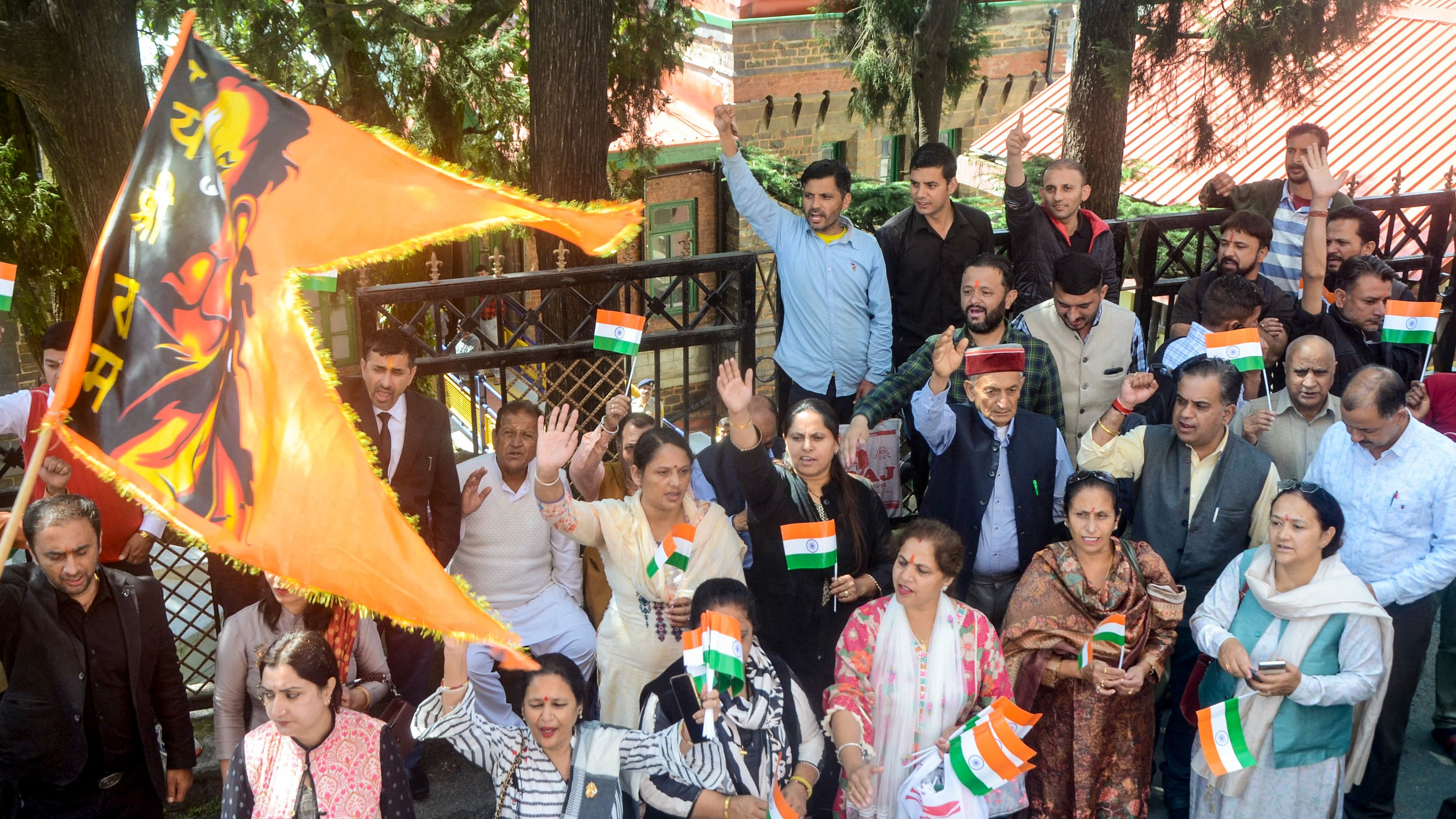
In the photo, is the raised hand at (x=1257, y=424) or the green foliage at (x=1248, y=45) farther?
the green foliage at (x=1248, y=45)

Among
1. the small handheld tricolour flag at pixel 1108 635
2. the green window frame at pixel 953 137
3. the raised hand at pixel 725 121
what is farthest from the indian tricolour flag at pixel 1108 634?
the green window frame at pixel 953 137

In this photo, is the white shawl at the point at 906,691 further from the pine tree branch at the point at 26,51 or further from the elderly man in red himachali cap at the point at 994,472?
the pine tree branch at the point at 26,51

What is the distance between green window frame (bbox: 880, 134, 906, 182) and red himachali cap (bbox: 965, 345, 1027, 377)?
1380 cm

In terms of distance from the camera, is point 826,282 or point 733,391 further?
point 826,282

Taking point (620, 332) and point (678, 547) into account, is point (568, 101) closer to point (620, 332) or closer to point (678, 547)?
point (620, 332)

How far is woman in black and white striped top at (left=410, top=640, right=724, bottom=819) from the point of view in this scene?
146 inches

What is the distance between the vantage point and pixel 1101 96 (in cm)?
803

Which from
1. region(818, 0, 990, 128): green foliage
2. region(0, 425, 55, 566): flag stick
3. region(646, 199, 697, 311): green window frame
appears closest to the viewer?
region(0, 425, 55, 566): flag stick

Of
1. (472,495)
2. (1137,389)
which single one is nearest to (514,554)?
(472,495)

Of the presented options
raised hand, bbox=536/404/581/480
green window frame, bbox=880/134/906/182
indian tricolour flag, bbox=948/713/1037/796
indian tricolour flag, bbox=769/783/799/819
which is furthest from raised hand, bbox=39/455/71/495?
green window frame, bbox=880/134/906/182

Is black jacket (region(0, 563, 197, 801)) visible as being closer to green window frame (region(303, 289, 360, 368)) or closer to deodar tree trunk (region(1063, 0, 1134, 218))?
deodar tree trunk (region(1063, 0, 1134, 218))

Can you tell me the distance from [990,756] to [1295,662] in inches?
48.3

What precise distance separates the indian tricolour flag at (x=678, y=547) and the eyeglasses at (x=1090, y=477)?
139 centimetres

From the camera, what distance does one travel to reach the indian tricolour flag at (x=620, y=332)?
4727 millimetres
